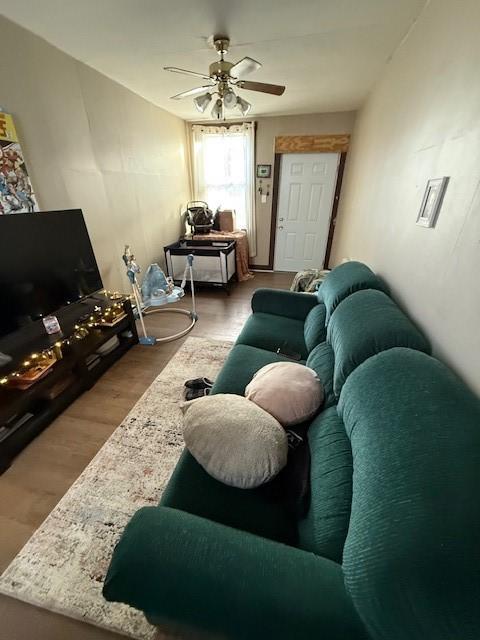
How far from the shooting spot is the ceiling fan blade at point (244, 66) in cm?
172

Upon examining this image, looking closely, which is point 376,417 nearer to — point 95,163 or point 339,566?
point 339,566

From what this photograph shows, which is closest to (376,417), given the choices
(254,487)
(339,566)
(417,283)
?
(339,566)

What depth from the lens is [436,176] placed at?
47.6 inches

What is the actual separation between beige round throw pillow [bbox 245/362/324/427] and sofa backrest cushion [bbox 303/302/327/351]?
0.46m

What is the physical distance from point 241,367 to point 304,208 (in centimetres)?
360

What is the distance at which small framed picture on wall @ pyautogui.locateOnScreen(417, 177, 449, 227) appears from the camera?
114 cm

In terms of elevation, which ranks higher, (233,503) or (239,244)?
(239,244)

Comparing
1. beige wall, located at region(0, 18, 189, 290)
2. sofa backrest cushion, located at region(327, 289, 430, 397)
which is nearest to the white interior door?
beige wall, located at region(0, 18, 189, 290)

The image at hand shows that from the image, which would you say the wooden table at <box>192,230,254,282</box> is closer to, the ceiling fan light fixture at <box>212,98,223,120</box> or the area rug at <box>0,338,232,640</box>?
the ceiling fan light fixture at <box>212,98,223,120</box>

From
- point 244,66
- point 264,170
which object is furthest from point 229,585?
point 264,170

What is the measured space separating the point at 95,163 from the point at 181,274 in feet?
5.59

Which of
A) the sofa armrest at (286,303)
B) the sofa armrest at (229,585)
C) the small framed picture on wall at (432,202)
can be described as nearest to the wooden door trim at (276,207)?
the sofa armrest at (286,303)

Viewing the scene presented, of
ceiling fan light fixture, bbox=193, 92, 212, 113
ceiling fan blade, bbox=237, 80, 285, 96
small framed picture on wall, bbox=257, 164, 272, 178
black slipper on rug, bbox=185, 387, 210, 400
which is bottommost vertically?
black slipper on rug, bbox=185, 387, 210, 400

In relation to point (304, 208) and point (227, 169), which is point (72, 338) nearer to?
point (227, 169)
